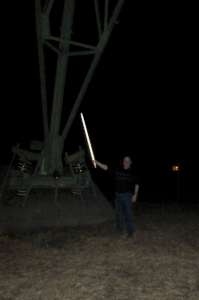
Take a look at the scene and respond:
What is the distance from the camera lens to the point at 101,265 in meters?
7.36

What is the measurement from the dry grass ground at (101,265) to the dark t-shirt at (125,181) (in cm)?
100

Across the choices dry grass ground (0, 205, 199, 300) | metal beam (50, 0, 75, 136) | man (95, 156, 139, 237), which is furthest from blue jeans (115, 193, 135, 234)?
metal beam (50, 0, 75, 136)

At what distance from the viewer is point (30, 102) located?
3888 centimetres

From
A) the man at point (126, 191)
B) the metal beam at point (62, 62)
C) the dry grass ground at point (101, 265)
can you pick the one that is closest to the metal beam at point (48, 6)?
the metal beam at point (62, 62)

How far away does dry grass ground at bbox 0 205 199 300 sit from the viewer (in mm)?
6047

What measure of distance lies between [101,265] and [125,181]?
2.56m

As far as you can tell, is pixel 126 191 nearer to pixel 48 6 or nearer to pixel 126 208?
pixel 126 208

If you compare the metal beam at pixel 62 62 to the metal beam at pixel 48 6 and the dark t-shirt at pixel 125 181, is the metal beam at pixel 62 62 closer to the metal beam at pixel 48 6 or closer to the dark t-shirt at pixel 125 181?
the metal beam at pixel 48 6

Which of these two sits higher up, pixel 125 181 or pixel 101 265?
pixel 125 181

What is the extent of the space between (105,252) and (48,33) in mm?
6114

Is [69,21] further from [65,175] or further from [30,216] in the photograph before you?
[30,216]

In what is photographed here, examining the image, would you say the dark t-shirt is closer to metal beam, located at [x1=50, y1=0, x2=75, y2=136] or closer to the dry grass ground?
the dry grass ground

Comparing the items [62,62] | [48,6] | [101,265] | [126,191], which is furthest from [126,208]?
[48,6]

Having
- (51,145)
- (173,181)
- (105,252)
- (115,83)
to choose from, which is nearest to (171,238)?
(105,252)
